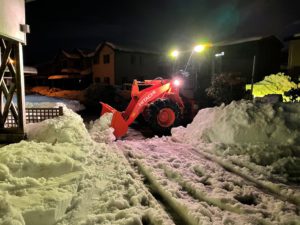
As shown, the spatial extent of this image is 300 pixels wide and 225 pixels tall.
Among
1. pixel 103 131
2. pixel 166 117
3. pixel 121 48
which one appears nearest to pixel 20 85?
pixel 103 131

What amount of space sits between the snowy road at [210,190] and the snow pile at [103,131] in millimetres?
1491

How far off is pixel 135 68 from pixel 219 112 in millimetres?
28974

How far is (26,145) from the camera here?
602 cm

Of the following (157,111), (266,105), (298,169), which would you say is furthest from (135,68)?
(298,169)

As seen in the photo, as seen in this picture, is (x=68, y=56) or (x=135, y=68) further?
(x=68, y=56)

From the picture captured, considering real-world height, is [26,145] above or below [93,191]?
above

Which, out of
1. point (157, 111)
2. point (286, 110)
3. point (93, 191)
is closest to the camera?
point (93, 191)

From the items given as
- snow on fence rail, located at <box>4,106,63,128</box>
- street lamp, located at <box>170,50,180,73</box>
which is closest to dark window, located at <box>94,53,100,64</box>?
street lamp, located at <box>170,50,180,73</box>

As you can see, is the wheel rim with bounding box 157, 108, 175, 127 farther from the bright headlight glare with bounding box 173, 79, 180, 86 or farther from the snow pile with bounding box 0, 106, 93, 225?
the snow pile with bounding box 0, 106, 93, 225

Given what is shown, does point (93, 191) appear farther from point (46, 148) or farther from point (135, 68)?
point (135, 68)

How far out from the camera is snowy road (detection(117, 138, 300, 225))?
160 inches

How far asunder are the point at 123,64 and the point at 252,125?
3018 cm

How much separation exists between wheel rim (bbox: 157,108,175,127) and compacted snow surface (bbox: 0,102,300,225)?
1.91 meters

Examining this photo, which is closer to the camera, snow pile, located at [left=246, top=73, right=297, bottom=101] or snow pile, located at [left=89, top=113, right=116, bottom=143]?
snow pile, located at [left=89, top=113, right=116, bottom=143]
